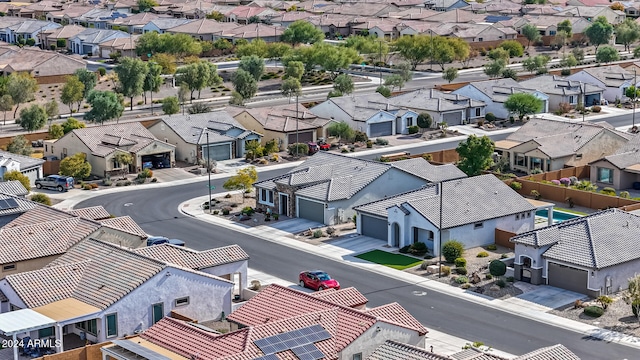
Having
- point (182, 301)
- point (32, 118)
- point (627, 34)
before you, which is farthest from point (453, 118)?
point (627, 34)

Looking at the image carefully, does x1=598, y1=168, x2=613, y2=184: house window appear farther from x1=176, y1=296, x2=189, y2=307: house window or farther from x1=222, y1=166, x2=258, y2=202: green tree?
x1=176, y1=296, x2=189, y2=307: house window

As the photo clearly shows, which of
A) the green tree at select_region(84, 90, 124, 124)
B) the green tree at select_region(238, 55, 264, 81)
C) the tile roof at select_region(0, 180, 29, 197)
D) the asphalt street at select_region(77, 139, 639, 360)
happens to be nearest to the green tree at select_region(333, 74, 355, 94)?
the green tree at select_region(238, 55, 264, 81)

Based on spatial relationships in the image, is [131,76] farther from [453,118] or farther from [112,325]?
[112,325]

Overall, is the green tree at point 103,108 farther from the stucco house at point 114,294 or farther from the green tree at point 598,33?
the green tree at point 598,33

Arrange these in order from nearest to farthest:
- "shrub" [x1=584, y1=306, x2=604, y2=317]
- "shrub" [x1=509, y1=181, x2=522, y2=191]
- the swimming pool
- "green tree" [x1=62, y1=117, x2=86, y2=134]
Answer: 1. "shrub" [x1=584, y1=306, x2=604, y2=317]
2. the swimming pool
3. "shrub" [x1=509, y1=181, x2=522, y2=191]
4. "green tree" [x1=62, y1=117, x2=86, y2=134]

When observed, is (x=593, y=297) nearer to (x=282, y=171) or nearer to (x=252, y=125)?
(x=282, y=171)

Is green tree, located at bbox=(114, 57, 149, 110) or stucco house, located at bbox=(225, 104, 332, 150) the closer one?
stucco house, located at bbox=(225, 104, 332, 150)

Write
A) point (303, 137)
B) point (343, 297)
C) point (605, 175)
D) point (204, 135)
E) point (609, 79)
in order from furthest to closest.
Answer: point (609, 79)
point (303, 137)
point (204, 135)
point (605, 175)
point (343, 297)

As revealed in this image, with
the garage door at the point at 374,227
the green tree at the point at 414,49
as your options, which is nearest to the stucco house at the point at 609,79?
the green tree at the point at 414,49
